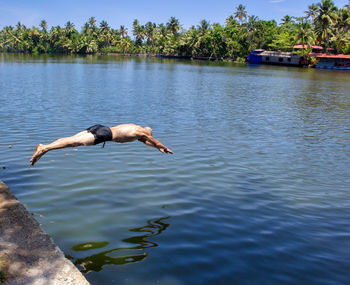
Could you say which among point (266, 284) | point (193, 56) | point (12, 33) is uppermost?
point (12, 33)

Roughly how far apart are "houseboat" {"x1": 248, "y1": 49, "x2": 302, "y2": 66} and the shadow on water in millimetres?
101131

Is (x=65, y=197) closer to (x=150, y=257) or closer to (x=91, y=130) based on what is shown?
(x=91, y=130)

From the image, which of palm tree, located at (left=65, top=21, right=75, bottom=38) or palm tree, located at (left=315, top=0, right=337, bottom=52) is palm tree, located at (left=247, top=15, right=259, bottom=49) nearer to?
palm tree, located at (left=315, top=0, right=337, bottom=52)

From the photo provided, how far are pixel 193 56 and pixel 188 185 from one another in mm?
136694

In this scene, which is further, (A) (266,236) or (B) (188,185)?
(B) (188,185)

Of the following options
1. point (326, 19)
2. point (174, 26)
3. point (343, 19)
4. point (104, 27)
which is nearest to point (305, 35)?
point (326, 19)

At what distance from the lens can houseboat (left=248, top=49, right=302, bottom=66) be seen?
9834cm

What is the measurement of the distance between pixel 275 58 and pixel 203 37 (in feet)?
119

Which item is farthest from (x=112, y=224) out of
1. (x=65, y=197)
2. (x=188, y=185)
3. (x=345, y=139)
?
(x=345, y=139)

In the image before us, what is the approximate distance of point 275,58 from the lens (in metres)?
104

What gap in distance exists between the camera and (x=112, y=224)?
6.60 m

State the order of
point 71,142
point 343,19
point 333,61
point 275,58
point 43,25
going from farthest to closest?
point 43,25, point 275,58, point 343,19, point 333,61, point 71,142

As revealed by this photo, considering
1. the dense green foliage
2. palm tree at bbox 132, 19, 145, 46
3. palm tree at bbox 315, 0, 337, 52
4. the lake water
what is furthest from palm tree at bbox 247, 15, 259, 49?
the lake water

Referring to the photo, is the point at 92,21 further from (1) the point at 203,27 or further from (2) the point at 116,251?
(2) the point at 116,251
